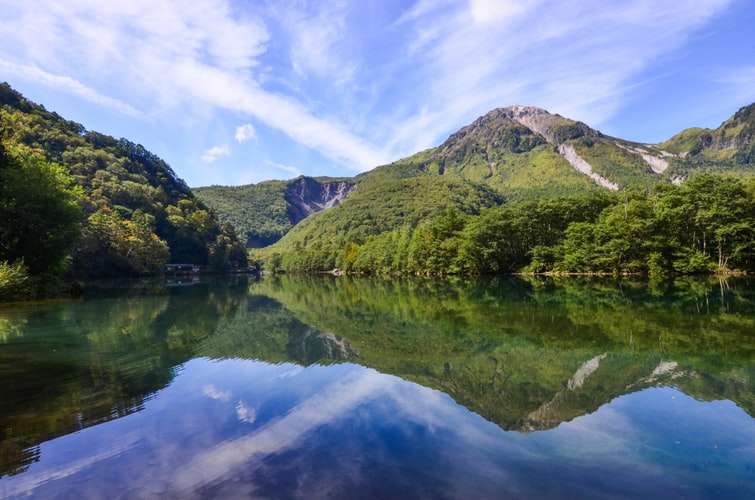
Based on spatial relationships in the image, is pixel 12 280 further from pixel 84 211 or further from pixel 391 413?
pixel 84 211

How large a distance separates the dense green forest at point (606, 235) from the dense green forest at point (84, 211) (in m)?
53.6

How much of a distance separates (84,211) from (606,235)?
9059cm

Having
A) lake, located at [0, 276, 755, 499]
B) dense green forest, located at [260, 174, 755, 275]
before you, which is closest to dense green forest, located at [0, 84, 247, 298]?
lake, located at [0, 276, 755, 499]

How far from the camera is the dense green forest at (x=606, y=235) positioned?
165ft

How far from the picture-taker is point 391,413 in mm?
8242

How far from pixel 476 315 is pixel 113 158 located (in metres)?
127

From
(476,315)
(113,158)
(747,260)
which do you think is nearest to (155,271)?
(113,158)

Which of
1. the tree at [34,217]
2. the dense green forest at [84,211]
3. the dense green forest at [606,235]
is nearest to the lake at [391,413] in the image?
the tree at [34,217]

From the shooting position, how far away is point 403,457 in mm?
6102

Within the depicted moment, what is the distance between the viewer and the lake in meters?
5.44

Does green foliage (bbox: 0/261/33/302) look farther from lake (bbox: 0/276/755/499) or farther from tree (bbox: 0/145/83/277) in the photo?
lake (bbox: 0/276/755/499)

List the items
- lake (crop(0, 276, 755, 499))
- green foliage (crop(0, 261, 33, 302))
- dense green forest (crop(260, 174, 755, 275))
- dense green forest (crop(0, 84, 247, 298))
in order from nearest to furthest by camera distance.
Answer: lake (crop(0, 276, 755, 499)), green foliage (crop(0, 261, 33, 302)), dense green forest (crop(0, 84, 247, 298)), dense green forest (crop(260, 174, 755, 275))

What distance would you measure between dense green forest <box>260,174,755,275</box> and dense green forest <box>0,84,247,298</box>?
5357 centimetres

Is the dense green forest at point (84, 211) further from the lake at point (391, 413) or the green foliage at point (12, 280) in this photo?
the lake at point (391, 413)
